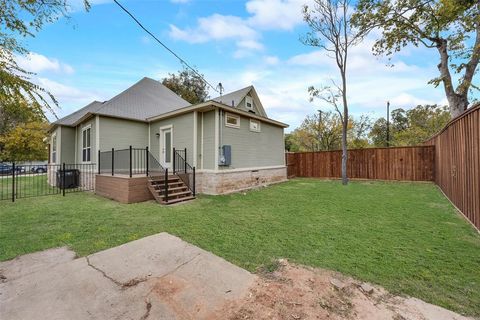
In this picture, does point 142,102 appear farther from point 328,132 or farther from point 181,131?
point 328,132

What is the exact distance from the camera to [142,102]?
35.8 ft

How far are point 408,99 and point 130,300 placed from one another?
28.0 metres

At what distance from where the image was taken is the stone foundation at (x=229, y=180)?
26.2 feet

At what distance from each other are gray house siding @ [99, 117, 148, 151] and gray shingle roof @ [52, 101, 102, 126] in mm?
2553

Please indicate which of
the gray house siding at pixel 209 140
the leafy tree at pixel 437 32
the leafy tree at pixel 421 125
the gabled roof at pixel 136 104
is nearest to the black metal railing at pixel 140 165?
the gray house siding at pixel 209 140

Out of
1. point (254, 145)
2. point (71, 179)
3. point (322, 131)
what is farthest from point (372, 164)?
point (71, 179)

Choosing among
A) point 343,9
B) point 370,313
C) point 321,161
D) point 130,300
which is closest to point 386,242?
point 370,313

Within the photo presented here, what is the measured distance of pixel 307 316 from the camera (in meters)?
1.81

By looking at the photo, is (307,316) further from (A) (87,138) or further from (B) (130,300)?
(A) (87,138)

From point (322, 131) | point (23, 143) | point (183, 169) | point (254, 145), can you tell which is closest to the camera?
point (183, 169)

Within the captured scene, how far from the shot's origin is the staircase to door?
21.1ft

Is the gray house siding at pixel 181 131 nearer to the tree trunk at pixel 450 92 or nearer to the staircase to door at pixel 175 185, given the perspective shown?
→ the staircase to door at pixel 175 185

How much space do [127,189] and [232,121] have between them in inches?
183

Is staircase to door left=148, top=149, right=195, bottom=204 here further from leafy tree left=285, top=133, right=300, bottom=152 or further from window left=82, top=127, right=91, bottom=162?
leafy tree left=285, top=133, right=300, bottom=152
